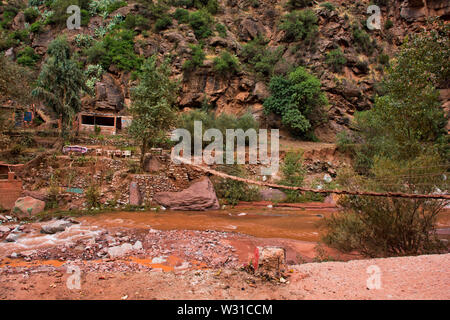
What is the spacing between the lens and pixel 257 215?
35.2 ft

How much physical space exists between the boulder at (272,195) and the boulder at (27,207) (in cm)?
1021

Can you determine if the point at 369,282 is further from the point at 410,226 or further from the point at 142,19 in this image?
the point at 142,19

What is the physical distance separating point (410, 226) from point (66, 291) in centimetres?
593

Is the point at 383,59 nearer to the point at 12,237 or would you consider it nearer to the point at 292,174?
the point at 292,174

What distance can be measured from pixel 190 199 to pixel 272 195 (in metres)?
4.85

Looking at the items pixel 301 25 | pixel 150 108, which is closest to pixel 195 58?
pixel 301 25

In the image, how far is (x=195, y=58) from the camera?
23250 mm

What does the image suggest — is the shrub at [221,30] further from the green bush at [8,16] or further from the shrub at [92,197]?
the green bush at [8,16]

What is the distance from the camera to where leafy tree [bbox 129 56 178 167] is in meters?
12.2

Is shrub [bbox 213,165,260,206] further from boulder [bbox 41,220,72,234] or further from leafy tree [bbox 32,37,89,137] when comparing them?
leafy tree [bbox 32,37,89,137]

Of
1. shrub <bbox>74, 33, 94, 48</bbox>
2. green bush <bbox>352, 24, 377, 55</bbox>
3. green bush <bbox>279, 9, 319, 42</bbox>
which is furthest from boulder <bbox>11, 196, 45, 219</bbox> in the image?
green bush <bbox>352, 24, 377, 55</bbox>

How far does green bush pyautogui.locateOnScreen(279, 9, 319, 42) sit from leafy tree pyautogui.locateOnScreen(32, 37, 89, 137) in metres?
21.5

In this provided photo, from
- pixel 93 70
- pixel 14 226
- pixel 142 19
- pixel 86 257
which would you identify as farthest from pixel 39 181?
pixel 142 19

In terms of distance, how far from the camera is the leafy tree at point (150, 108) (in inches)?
481
